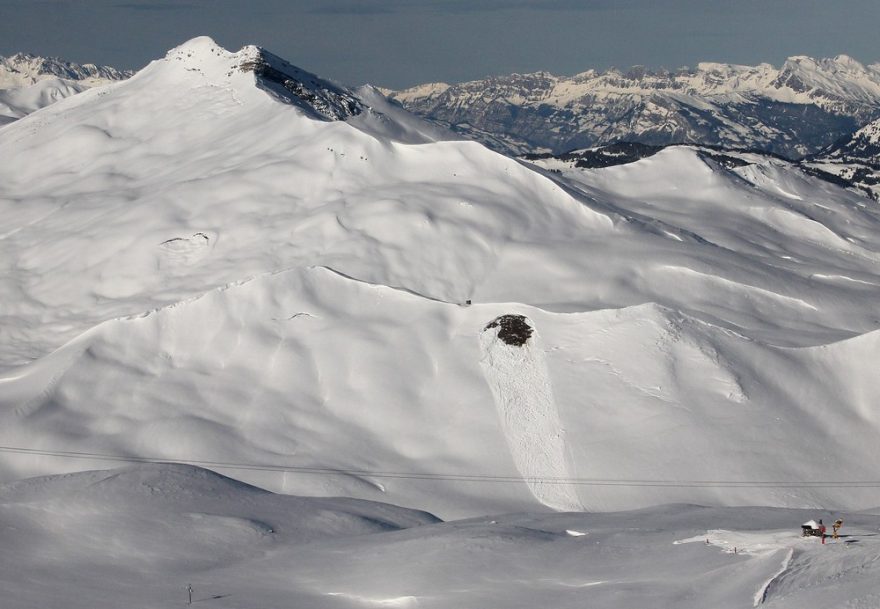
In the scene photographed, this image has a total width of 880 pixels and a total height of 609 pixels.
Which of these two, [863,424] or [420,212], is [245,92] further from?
[863,424]

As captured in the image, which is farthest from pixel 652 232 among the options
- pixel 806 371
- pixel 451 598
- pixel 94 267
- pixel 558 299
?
pixel 451 598

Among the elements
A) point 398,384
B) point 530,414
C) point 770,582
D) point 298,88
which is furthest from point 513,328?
point 298,88

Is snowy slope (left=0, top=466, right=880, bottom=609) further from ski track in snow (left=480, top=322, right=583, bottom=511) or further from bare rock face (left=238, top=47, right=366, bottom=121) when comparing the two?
bare rock face (left=238, top=47, right=366, bottom=121)

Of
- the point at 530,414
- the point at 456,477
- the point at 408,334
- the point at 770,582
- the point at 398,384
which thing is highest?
the point at 408,334

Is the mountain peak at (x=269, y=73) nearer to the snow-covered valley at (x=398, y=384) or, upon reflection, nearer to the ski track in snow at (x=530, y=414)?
the snow-covered valley at (x=398, y=384)

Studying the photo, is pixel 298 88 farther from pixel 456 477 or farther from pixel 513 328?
pixel 456 477

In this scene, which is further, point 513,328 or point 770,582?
point 513,328

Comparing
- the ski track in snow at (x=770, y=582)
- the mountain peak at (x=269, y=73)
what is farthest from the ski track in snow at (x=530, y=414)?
the mountain peak at (x=269, y=73)
